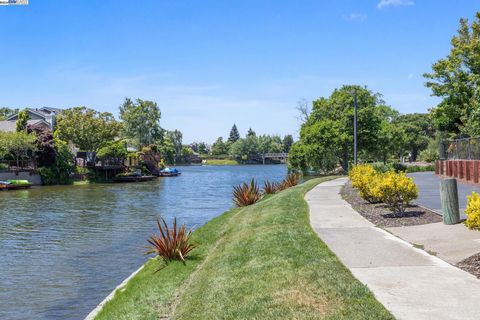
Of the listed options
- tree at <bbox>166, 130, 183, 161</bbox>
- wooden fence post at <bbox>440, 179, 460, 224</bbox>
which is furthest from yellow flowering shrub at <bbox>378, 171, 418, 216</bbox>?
tree at <bbox>166, 130, 183, 161</bbox>

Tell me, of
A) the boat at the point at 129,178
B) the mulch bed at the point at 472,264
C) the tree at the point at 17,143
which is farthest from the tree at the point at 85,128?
the mulch bed at the point at 472,264

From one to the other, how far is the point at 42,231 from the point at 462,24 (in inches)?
1476

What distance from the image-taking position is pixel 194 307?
7883 millimetres

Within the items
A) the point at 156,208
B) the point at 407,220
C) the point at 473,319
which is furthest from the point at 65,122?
the point at 473,319

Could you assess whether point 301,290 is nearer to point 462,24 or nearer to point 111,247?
point 111,247

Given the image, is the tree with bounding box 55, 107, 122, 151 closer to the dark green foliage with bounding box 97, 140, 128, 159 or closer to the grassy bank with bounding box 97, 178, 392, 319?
the dark green foliage with bounding box 97, 140, 128, 159

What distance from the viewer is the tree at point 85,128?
84250 mm

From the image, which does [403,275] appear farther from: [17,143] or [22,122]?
[22,122]

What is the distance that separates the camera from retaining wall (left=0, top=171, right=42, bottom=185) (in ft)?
208

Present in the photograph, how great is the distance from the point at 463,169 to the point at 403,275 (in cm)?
2274

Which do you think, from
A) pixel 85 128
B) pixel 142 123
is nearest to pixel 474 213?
pixel 85 128

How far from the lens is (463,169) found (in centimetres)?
2872

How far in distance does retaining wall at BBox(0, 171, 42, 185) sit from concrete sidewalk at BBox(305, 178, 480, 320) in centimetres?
5839

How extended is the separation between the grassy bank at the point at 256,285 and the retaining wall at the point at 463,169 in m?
16.1
